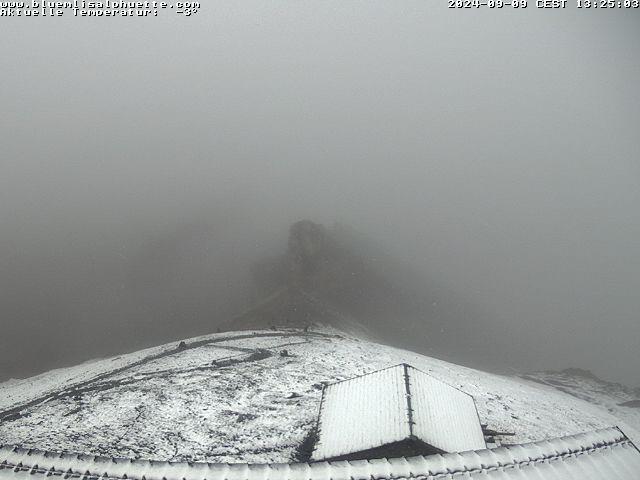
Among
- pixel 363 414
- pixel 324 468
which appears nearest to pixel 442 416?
pixel 363 414

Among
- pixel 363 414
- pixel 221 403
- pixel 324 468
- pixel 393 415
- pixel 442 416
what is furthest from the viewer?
pixel 221 403

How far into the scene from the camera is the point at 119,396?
1128 centimetres

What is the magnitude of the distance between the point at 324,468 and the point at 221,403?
6533mm

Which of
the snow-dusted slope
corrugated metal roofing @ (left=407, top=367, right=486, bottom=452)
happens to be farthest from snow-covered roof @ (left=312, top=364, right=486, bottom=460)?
the snow-dusted slope

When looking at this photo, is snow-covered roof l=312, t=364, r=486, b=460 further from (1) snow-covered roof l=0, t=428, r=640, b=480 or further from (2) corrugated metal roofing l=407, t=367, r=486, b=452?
(1) snow-covered roof l=0, t=428, r=640, b=480

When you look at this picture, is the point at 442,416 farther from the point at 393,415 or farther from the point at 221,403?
the point at 221,403

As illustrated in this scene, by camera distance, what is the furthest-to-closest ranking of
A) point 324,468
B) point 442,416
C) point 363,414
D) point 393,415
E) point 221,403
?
point 221,403
point 442,416
point 363,414
point 393,415
point 324,468

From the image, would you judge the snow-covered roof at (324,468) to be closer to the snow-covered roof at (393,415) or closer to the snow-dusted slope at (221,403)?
the snow-covered roof at (393,415)

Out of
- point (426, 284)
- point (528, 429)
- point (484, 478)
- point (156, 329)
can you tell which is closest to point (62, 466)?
point (484, 478)

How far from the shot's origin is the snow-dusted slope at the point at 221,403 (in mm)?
9039

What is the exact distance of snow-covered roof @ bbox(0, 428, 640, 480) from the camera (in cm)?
508

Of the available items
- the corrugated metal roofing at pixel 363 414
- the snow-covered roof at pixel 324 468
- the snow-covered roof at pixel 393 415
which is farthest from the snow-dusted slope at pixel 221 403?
A: the snow-covered roof at pixel 324 468

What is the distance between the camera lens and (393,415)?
812 cm

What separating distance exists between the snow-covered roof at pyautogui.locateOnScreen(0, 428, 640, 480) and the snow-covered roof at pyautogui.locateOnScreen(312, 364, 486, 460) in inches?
83.8
